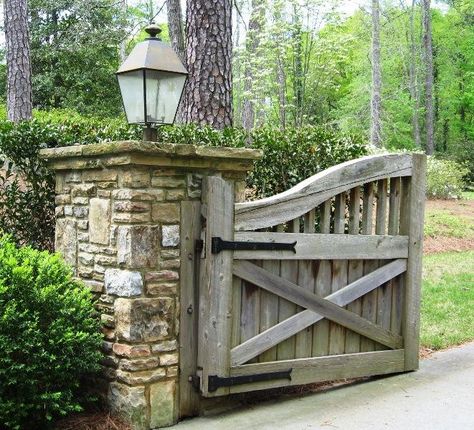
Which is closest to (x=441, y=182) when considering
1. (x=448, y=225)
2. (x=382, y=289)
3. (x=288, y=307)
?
(x=448, y=225)

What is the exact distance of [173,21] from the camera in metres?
11.1

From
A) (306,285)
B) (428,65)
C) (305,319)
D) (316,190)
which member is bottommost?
(305,319)

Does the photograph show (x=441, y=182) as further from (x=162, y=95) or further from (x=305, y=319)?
(x=162, y=95)

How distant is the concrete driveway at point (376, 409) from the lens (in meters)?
3.73

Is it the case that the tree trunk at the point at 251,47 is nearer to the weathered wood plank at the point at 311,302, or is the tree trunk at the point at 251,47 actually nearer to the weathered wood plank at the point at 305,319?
the weathered wood plank at the point at 305,319

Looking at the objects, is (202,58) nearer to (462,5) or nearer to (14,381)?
(14,381)

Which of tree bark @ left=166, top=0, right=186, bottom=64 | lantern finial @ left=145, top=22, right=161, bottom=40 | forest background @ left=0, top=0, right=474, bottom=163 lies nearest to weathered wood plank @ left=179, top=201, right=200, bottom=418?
lantern finial @ left=145, top=22, right=161, bottom=40

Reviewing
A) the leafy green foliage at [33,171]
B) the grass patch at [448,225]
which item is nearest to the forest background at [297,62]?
the leafy green foliage at [33,171]

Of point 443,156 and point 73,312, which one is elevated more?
point 443,156

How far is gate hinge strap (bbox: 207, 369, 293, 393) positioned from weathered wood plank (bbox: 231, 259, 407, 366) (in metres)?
0.10

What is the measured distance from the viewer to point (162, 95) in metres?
3.88

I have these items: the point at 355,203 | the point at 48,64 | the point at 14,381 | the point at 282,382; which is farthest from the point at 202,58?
the point at 48,64

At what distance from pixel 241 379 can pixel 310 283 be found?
0.83m

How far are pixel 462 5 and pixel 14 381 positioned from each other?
31418mm
